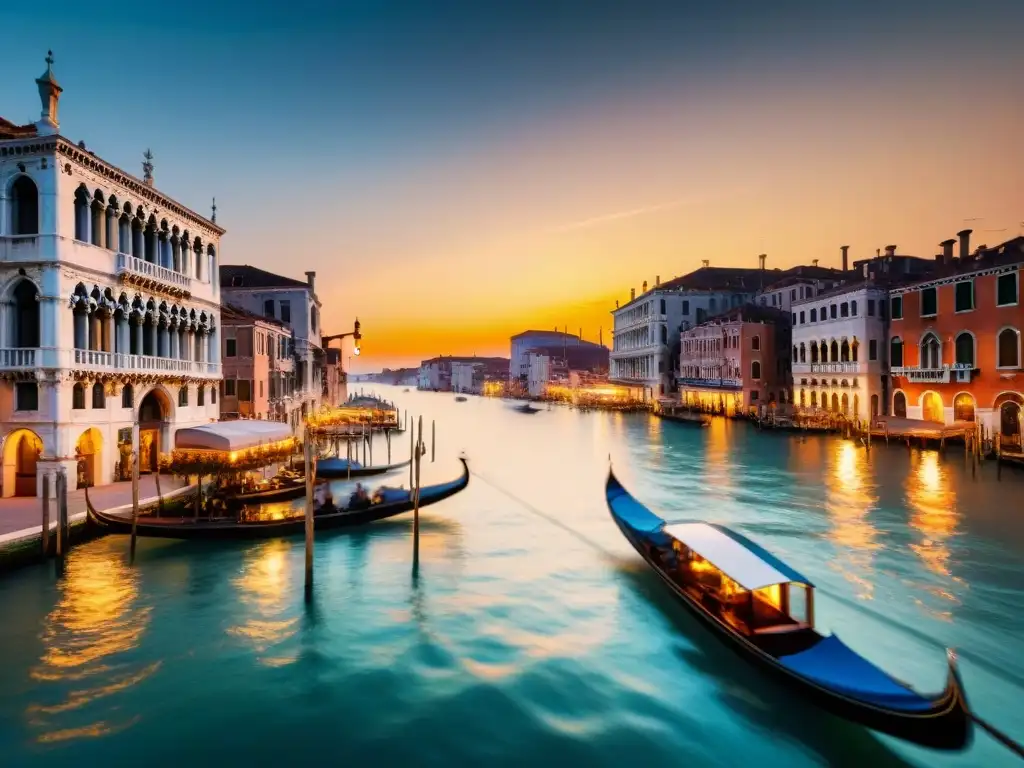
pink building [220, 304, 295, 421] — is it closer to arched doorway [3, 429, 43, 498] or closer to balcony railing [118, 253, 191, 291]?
balcony railing [118, 253, 191, 291]

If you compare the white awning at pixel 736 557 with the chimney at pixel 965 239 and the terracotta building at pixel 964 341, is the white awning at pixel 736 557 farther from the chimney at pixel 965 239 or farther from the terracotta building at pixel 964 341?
the chimney at pixel 965 239

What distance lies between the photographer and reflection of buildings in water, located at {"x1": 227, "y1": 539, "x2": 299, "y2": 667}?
8.05 m

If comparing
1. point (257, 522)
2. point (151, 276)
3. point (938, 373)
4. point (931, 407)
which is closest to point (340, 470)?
point (257, 522)

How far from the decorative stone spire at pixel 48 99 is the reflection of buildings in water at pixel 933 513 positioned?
759 inches

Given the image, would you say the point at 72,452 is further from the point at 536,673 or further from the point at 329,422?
the point at 329,422

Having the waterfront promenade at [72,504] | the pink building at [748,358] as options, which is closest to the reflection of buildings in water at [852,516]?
the waterfront promenade at [72,504]

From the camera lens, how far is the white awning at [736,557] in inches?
275

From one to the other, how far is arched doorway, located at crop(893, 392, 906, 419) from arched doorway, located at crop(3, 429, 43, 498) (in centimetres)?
3263

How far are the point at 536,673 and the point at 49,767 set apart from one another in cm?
493

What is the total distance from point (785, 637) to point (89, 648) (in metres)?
8.54

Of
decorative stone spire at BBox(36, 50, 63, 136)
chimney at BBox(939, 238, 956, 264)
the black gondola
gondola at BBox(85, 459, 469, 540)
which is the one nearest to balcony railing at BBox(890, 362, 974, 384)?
chimney at BBox(939, 238, 956, 264)

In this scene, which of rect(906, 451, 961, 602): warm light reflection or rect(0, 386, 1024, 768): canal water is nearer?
rect(0, 386, 1024, 768): canal water

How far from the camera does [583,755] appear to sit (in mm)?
5840

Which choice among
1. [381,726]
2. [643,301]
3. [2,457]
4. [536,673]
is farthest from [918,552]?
[643,301]
